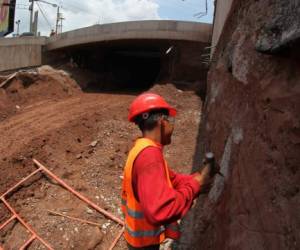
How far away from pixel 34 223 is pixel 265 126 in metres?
5.76

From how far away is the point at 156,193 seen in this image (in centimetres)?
250

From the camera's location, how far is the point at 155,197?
8.17ft

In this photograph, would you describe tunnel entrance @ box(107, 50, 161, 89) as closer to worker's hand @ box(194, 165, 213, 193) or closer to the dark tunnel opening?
the dark tunnel opening

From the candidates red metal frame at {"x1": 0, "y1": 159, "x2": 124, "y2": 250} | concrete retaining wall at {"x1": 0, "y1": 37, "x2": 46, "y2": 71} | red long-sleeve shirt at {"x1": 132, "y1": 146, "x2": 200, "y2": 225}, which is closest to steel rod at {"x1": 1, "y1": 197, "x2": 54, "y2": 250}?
red metal frame at {"x1": 0, "y1": 159, "x2": 124, "y2": 250}

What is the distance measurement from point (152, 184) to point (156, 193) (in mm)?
60

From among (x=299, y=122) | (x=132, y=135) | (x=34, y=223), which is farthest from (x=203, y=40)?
(x=299, y=122)

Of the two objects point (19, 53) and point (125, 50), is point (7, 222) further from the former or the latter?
point (125, 50)

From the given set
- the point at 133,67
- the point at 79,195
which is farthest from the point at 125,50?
the point at 79,195

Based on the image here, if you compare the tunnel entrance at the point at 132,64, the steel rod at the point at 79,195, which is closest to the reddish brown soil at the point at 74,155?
the steel rod at the point at 79,195

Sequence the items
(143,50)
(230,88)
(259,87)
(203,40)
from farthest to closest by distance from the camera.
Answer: (143,50)
(203,40)
(230,88)
(259,87)

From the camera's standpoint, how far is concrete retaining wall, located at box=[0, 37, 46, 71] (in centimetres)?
1711

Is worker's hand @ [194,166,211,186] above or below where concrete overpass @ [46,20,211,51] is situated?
below

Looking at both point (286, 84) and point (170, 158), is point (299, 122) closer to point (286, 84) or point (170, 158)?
point (286, 84)

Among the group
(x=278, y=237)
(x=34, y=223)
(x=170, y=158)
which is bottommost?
(x=34, y=223)
